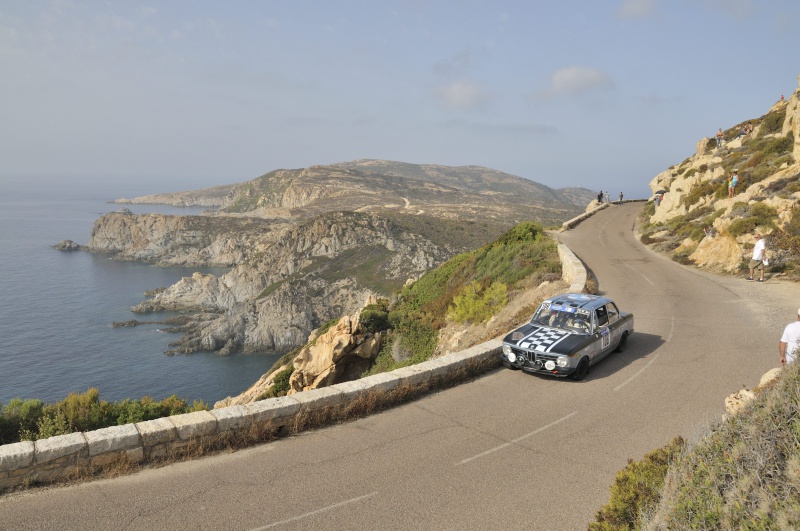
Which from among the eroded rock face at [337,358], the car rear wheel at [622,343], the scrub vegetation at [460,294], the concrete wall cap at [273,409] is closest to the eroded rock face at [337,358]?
the eroded rock face at [337,358]

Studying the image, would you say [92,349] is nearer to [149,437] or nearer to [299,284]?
[299,284]

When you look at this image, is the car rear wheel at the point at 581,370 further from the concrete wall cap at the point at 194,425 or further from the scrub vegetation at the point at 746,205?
the scrub vegetation at the point at 746,205

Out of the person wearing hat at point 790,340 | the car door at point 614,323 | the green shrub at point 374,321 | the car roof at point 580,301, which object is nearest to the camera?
the person wearing hat at point 790,340

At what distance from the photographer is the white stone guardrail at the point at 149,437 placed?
6281mm

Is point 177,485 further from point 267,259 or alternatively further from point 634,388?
point 267,259

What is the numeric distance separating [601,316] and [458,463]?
6.56 metres

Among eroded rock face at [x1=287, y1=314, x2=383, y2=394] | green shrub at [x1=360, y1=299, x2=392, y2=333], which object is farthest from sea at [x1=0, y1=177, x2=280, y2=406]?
green shrub at [x1=360, y1=299, x2=392, y2=333]

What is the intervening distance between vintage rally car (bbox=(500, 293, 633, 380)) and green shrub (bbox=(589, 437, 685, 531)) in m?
4.70

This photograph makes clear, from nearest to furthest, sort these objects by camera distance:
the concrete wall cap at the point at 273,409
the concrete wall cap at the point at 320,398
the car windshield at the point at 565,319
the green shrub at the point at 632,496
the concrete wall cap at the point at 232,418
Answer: the green shrub at the point at 632,496 → the concrete wall cap at the point at 232,418 → the concrete wall cap at the point at 273,409 → the concrete wall cap at the point at 320,398 → the car windshield at the point at 565,319

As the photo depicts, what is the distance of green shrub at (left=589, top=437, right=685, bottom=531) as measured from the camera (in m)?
5.32

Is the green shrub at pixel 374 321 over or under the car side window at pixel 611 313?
under

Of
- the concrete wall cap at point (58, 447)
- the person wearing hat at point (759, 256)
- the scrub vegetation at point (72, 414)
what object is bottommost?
the scrub vegetation at point (72, 414)

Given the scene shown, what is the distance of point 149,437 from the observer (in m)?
Answer: 7.02

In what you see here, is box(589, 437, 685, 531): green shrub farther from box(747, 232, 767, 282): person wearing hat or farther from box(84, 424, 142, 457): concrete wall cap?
box(747, 232, 767, 282): person wearing hat
